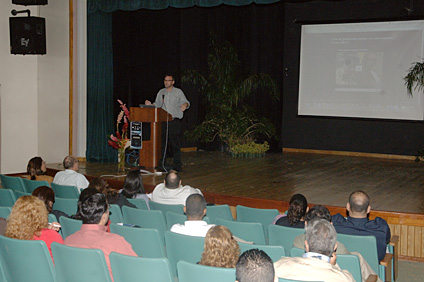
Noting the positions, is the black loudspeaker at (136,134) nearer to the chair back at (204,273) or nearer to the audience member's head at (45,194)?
the audience member's head at (45,194)

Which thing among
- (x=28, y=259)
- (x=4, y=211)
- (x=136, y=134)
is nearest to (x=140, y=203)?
(x=4, y=211)

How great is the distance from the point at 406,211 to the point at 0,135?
7197 millimetres

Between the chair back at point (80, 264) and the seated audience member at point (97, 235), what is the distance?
0.18 metres

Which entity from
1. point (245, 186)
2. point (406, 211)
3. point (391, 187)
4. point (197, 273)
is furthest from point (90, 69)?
point (197, 273)

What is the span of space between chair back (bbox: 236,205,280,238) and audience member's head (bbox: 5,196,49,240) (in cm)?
202

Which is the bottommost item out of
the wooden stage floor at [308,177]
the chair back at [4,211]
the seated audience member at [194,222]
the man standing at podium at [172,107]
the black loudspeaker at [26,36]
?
the wooden stage floor at [308,177]

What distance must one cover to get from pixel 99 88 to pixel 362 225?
271 inches

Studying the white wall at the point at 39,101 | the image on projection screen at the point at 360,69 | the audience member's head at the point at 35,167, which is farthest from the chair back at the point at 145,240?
the image on projection screen at the point at 360,69

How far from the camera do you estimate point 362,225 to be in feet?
12.4

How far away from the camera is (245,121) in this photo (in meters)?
10.8

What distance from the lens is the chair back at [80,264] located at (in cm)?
267

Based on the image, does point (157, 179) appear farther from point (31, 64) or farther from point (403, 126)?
point (403, 126)

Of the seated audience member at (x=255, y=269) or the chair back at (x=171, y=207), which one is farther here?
the chair back at (x=171, y=207)

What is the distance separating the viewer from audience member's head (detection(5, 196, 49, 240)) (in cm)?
305
